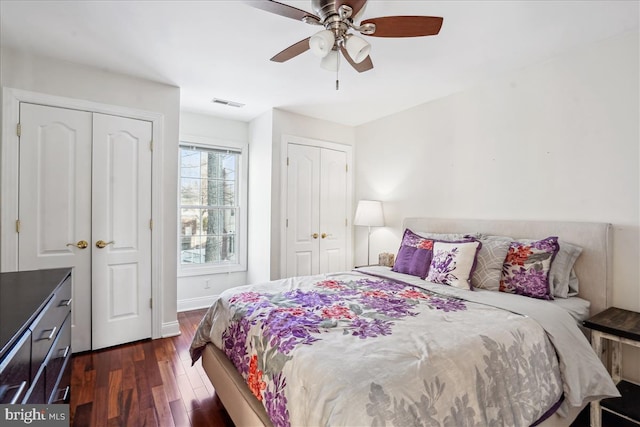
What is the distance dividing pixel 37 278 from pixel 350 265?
139 inches

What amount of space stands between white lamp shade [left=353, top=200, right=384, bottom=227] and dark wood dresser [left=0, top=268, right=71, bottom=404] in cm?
293

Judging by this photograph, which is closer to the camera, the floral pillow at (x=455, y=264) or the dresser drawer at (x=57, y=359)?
the dresser drawer at (x=57, y=359)

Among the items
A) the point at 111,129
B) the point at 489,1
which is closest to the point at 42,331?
the point at 111,129

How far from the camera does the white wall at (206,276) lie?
3980 millimetres

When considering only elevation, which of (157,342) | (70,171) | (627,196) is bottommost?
(157,342)

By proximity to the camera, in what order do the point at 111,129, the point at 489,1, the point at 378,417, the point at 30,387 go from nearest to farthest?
the point at 378,417, the point at 30,387, the point at 489,1, the point at 111,129

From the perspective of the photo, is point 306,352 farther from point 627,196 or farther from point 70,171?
point 70,171

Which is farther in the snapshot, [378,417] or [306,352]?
[306,352]

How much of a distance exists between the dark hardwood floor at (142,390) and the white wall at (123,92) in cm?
54

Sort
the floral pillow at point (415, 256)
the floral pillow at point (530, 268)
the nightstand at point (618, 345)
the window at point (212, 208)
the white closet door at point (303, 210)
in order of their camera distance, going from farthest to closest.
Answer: the window at point (212, 208), the white closet door at point (303, 210), the floral pillow at point (415, 256), the floral pillow at point (530, 268), the nightstand at point (618, 345)

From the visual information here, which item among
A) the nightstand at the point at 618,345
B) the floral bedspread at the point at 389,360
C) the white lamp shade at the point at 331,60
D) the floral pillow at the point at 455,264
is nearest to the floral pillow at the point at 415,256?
the floral pillow at the point at 455,264

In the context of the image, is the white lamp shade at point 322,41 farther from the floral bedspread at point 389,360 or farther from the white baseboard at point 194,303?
the white baseboard at point 194,303

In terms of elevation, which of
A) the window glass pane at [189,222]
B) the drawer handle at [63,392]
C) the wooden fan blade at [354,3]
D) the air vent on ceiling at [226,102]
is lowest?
the drawer handle at [63,392]

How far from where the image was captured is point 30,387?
1.09 meters
